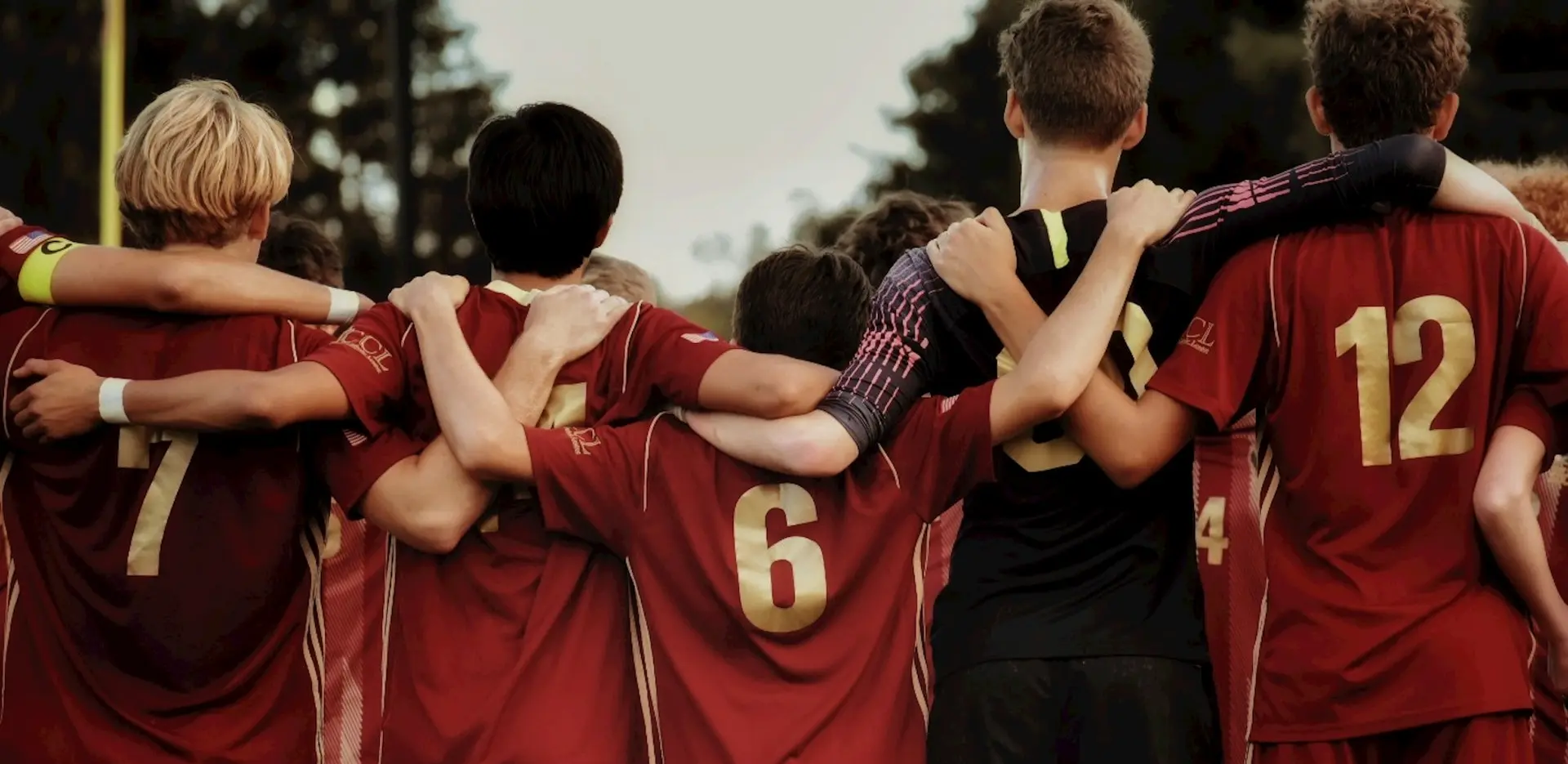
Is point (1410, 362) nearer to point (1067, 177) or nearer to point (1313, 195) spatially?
point (1313, 195)

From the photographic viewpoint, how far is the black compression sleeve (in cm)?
313

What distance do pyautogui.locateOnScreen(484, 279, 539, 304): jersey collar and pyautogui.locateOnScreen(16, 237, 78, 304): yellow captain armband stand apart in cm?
91

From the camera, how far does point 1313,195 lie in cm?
321

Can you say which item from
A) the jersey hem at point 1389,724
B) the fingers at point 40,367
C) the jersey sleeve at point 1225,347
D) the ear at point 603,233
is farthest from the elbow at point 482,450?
the jersey hem at point 1389,724

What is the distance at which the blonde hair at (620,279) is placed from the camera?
14.5ft

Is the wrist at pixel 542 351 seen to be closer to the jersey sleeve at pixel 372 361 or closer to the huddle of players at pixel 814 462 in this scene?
the huddle of players at pixel 814 462

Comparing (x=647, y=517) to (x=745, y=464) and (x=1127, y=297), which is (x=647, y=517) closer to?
(x=745, y=464)

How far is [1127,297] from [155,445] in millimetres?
1943

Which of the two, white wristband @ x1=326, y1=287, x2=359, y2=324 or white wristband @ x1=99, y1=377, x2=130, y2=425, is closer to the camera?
white wristband @ x1=99, y1=377, x2=130, y2=425

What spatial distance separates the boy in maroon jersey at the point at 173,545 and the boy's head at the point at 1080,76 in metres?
1.51

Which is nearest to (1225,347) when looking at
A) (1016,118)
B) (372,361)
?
(1016,118)

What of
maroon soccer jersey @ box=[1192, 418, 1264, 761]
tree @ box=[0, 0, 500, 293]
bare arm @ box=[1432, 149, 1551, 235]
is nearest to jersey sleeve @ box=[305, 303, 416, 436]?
maroon soccer jersey @ box=[1192, 418, 1264, 761]

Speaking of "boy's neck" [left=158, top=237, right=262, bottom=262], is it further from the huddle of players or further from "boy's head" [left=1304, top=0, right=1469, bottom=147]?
"boy's head" [left=1304, top=0, right=1469, bottom=147]

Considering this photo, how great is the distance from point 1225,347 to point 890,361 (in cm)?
61
